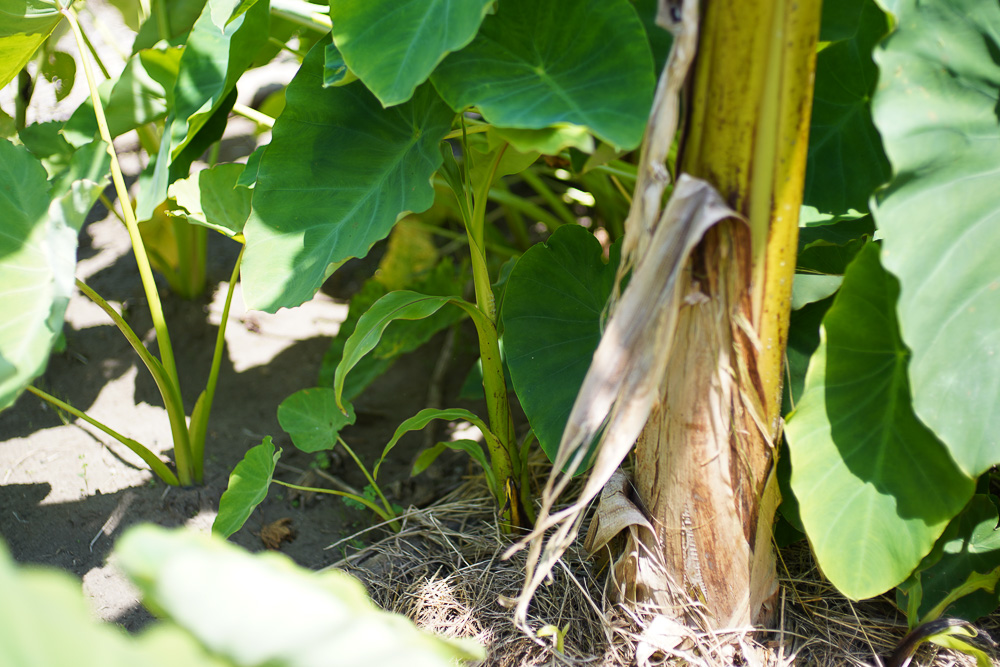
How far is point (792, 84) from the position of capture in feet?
2.48

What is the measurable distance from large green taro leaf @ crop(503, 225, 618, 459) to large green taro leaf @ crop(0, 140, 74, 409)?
654 millimetres

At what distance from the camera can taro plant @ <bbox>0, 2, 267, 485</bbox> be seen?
856mm

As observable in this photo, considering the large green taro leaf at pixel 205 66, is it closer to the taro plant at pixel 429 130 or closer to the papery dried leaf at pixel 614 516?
the taro plant at pixel 429 130

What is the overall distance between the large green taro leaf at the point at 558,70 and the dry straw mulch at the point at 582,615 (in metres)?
0.73

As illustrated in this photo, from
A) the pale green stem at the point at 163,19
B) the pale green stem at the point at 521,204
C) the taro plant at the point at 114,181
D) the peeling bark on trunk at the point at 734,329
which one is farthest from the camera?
the pale green stem at the point at 521,204

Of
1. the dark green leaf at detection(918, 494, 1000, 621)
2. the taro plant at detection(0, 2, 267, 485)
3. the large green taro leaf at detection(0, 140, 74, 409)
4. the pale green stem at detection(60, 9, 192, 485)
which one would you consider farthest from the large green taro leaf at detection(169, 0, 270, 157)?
the dark green leaf at detection(918, 494, 1000, 621)

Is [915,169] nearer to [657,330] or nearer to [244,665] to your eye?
[657,330]

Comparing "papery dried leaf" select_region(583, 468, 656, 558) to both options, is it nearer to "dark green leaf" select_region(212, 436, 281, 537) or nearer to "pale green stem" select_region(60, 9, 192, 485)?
"dark green leaf" select_region(212, 436, 281, 537)

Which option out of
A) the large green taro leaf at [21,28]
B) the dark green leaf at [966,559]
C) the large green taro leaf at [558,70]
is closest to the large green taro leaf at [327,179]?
the large green taro leaf at [558,70]

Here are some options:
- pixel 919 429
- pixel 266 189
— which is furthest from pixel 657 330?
pixel 266 189

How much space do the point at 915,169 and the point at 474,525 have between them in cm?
98

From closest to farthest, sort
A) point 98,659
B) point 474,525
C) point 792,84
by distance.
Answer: point 98,659 < point 792,84 < point 474,525

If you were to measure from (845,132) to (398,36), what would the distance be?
76cm

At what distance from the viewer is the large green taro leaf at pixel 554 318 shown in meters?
1.13
